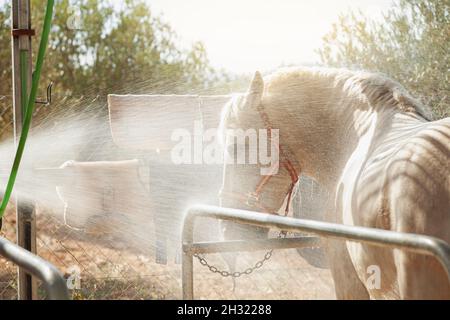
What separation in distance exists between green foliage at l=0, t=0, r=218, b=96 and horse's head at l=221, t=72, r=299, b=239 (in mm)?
8716

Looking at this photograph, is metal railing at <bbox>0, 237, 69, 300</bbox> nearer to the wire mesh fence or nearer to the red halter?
the red halter

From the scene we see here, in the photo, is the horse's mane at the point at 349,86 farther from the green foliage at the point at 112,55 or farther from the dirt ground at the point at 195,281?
the green foliage at the point at 112,55

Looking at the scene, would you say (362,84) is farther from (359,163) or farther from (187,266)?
(187,266)

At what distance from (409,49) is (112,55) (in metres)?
7.17

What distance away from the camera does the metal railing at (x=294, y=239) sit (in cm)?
122

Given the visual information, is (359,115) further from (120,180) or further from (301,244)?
(120,180)

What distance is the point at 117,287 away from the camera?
6.32 meters

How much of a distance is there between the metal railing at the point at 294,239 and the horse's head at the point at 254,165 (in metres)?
0.66

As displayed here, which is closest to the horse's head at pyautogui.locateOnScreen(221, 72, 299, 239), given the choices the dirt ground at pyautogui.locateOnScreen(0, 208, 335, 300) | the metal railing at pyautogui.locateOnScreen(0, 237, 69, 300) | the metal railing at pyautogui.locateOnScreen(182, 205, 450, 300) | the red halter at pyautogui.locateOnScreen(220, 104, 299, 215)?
the red halter at pyautogui.locateOnScreen(220, 104, 299, 215)

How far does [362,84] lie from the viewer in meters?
2.86

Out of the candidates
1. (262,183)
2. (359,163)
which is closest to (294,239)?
(359,163)

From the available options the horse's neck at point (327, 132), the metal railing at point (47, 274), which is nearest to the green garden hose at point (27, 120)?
the metal railing at point (47, 274)
